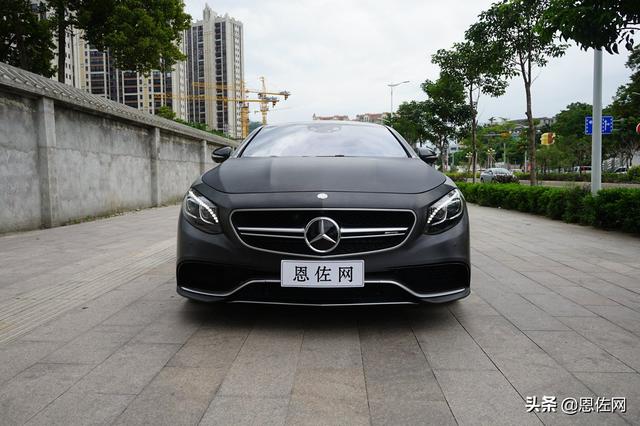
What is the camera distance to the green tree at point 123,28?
23125mm

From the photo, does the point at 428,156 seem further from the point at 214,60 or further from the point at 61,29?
the point at 214,60

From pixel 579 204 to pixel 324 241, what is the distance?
8940 millimetres

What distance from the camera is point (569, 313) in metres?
3.46

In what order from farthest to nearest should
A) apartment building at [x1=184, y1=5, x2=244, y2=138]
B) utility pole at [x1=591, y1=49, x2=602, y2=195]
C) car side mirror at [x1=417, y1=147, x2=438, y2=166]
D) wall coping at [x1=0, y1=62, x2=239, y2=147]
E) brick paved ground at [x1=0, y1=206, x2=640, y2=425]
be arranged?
apartment building at [x1=184, y1=5, x2=244, y2=138] < utility pole at [x1=591, y1=49, x2=602, y2=195] < wall coping at [x1=0, y1=62, x2=239, y2=147] < car side mirror at [x1=417, y1=147, x2=438, y2=166] < brick paved ground at [x1=0, y1=206, x2=640, y2=425]

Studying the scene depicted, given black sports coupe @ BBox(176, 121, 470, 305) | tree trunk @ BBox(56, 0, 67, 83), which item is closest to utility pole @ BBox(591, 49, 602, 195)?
black sports coupe @ BBox(176, 121, 470, 305)

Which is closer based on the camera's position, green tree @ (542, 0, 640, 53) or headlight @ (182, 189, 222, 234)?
headlight @ (182, 189, 222, 234)

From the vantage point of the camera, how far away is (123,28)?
23188 millimetres

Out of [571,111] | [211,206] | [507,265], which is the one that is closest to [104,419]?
[211,206]

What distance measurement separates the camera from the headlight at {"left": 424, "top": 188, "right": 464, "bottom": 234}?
2.90 meters

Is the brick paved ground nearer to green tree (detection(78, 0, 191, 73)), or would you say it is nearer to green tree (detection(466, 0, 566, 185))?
green tree (detection(466, 0, 566, 185))

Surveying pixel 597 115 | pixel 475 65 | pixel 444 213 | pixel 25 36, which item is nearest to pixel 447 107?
pixel 475 65

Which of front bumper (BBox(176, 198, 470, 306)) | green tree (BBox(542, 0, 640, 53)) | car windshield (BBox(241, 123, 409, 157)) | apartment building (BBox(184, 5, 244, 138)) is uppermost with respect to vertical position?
apartment building (BBox(184, 5, 244, 138))

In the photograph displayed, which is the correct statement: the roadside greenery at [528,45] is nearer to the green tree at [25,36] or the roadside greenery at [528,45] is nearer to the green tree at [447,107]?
the green tree at [447,107]

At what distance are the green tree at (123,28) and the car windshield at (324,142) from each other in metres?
21.8
